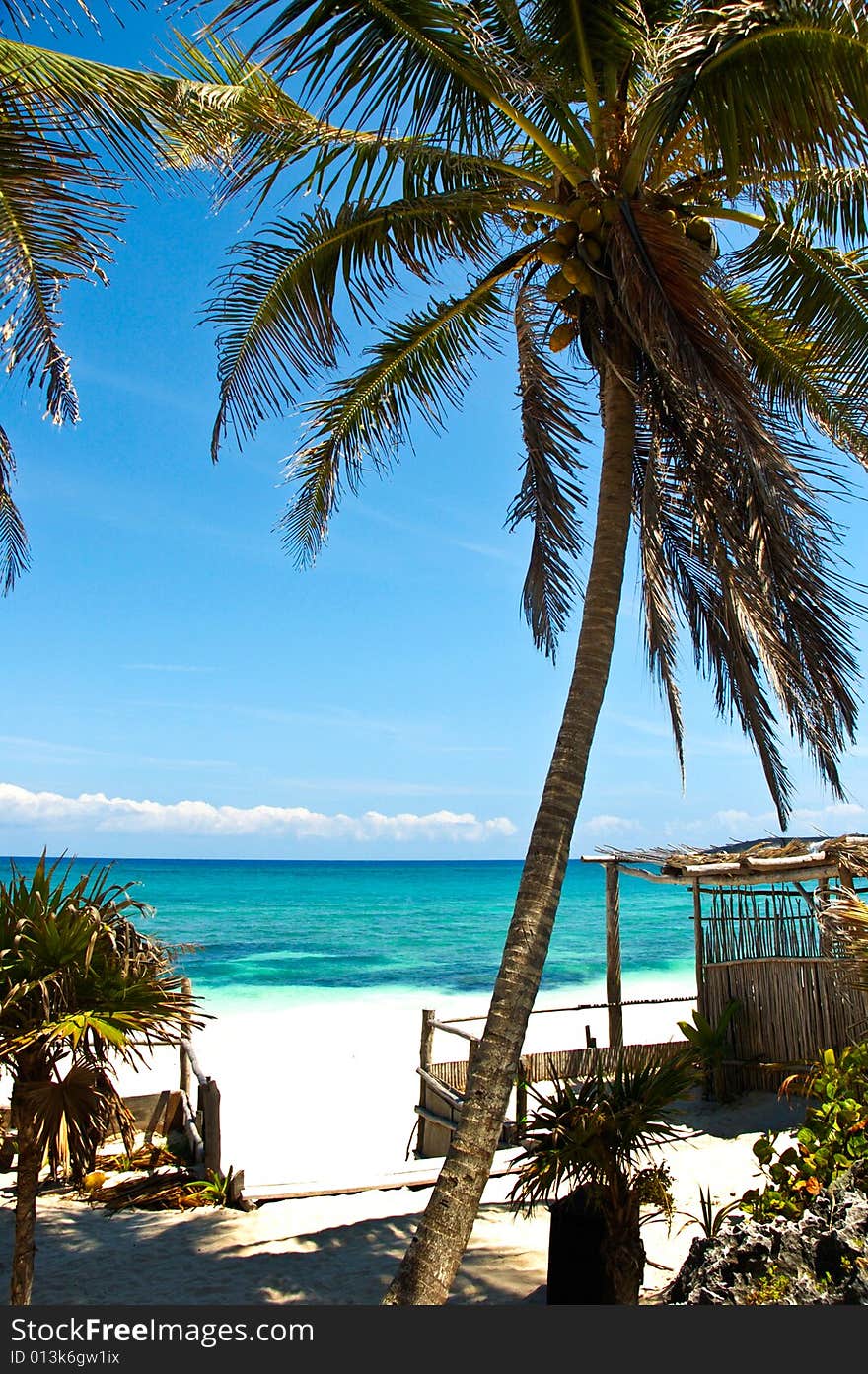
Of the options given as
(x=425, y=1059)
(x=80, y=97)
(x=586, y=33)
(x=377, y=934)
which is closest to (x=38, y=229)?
(x=80, y=97)

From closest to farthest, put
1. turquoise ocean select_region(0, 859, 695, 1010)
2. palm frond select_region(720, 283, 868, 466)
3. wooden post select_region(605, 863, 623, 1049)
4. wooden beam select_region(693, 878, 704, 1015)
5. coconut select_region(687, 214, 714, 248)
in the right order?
coconut select_region(687, 214, 714, 248) < palm frond select_region(720, 283, 868, 466) < wooden beam select_region(693, 878, 704, 1015) < wooden post select_region(605, 863, 623, 1049) < turquoise ocean select_region(0, 859, 695, 1010)

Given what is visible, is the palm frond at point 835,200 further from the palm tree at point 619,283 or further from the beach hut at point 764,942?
the beach hut at point 764,942

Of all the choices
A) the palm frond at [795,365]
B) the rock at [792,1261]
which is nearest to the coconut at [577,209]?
the palm frond at [795,365]

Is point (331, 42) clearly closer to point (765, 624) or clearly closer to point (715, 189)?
point (715, 189)

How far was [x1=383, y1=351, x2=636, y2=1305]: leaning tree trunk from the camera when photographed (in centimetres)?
404

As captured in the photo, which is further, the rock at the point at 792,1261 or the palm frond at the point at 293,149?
the palm frond at the point at 293,149

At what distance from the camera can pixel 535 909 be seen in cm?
464

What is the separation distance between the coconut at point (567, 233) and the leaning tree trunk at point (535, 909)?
76cm

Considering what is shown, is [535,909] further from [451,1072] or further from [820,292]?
[451,1072]

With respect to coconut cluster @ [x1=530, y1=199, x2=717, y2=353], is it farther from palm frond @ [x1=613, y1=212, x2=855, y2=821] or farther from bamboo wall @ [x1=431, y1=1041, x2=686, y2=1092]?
bamboo wall @ [x1=431, y1=1041, x2=686, y2=1092]

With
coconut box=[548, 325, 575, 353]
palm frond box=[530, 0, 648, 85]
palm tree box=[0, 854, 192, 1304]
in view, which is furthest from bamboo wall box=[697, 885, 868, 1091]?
palm frond box=[530, 0, 648, 85]

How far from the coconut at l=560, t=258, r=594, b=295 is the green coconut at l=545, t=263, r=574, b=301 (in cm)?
8

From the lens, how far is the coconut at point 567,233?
17.9ft

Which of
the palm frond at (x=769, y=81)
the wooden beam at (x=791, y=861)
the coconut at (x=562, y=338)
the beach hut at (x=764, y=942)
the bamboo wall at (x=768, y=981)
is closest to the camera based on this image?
the palm frond at (x=769, y=81)
